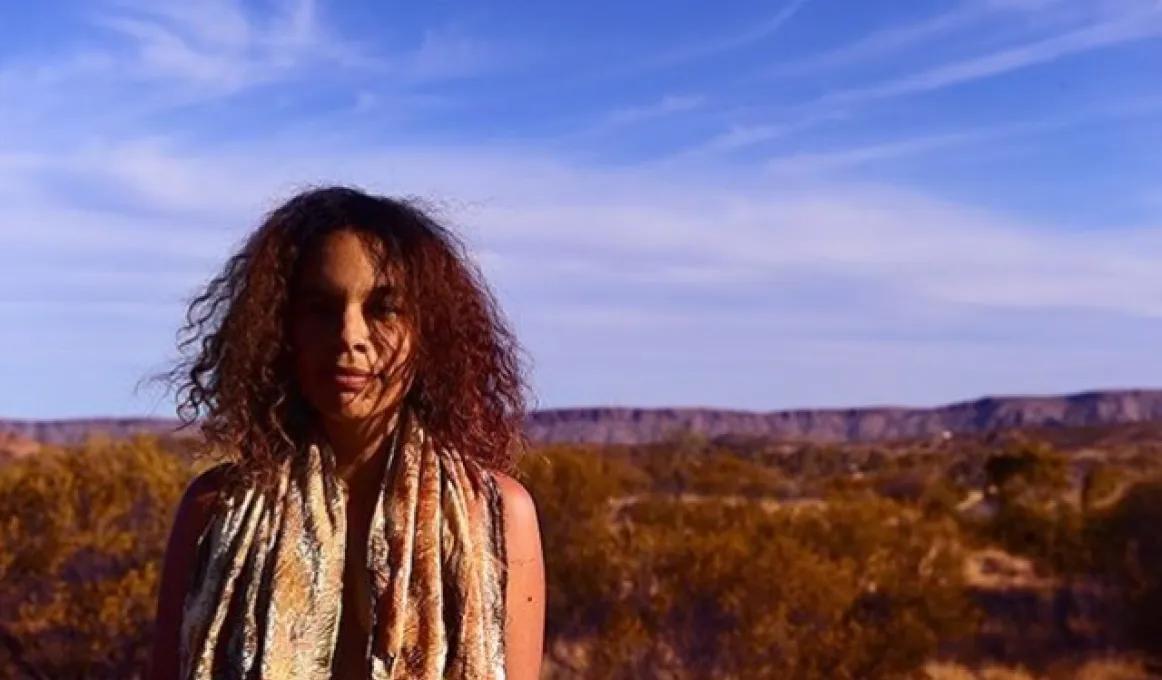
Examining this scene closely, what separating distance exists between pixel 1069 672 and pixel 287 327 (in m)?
20.1

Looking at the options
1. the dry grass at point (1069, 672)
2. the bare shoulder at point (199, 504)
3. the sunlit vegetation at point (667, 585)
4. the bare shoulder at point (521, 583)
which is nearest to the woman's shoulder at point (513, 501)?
the bare shoulder at point (521, 583)

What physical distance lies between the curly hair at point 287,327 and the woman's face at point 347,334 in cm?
2

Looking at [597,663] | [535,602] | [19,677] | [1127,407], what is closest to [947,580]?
[597,663]

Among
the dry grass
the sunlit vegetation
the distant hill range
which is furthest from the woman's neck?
the distant hill range

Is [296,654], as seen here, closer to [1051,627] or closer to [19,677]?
[19,677]

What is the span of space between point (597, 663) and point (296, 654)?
1377 centimetres

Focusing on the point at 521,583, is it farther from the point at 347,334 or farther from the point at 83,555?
the point at 83,555

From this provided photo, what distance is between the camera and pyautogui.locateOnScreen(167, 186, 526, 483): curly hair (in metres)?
2.50

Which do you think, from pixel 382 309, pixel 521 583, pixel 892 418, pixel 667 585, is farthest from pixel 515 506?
pixel 892 418

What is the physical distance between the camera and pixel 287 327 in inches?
99.0

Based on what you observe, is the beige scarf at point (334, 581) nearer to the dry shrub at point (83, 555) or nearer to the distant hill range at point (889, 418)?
the dry shrub at point (83, 555)

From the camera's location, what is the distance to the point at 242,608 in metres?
Answer: 2.40

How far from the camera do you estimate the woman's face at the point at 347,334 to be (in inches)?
96.1

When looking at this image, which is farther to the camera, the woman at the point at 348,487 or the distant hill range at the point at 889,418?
the distant hill range at the point at 889,418
